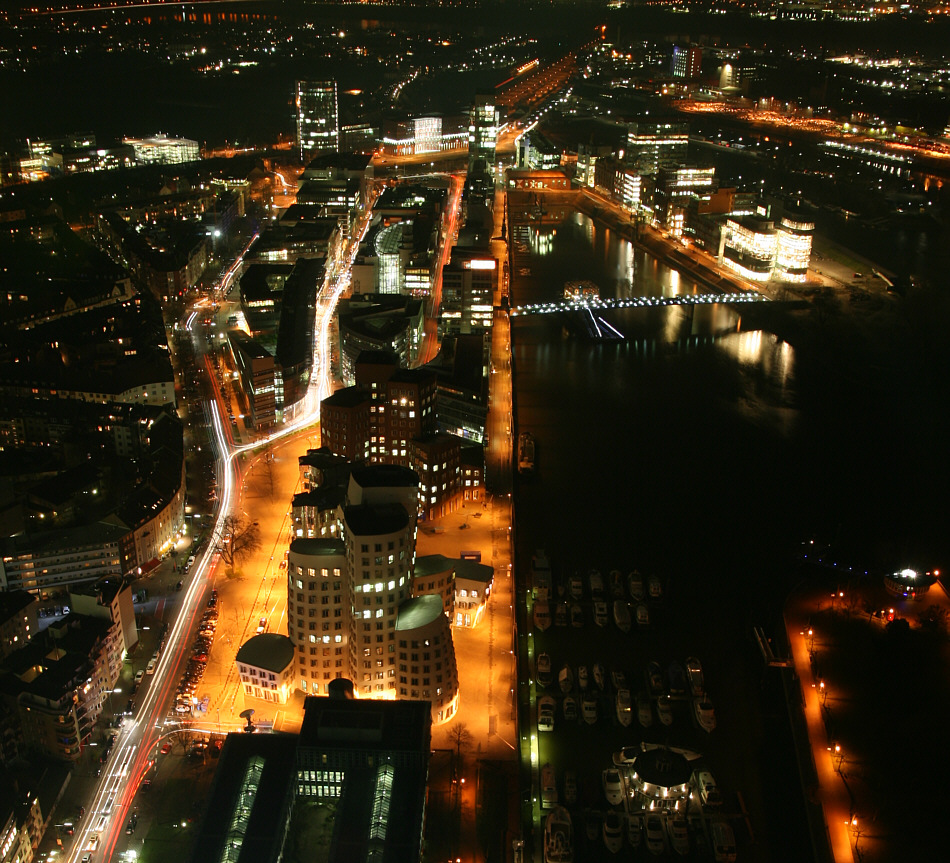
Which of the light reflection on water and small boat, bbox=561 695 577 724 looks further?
the light reflection on water

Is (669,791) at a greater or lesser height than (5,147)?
lesser

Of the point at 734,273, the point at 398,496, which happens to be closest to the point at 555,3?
the point at 734,273

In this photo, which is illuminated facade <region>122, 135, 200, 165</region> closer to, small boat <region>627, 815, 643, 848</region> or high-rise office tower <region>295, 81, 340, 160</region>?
high-rise office tower <region>295, 81, 340, 160</region>

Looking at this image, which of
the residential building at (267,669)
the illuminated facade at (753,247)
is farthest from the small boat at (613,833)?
the illuminated facade at (753,247)

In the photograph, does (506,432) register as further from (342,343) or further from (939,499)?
(939,499)

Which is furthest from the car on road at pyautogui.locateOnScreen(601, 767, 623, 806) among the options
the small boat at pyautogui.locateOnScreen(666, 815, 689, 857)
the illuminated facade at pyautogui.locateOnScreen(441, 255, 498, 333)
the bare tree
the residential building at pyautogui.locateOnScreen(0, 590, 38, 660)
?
the illuminated facade at pyautogui.locateOnScreen(441, 255, 498, 333)

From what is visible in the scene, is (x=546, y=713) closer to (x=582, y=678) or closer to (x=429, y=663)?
(x=582, y=678)

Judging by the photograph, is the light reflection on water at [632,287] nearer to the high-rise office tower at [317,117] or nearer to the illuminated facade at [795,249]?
the illuminated facade at [795,249]
